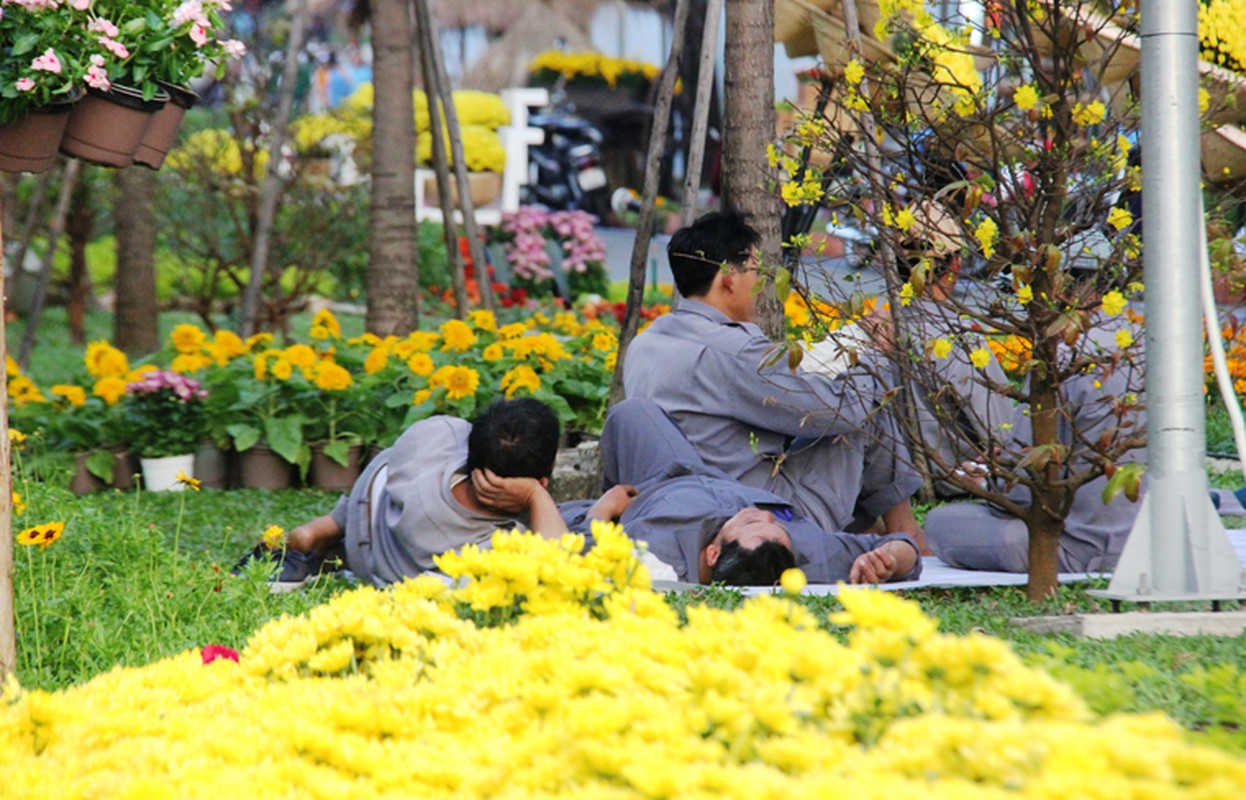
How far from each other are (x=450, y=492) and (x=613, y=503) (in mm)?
461

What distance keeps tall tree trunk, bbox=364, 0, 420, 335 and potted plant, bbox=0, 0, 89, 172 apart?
425 centimetres

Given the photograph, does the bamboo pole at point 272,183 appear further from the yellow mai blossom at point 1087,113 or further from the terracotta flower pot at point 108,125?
the yellow mai blossom at point 1087,113

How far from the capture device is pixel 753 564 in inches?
149

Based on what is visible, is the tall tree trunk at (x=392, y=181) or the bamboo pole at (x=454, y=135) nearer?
the bamboo pole at (x=454, y=135)

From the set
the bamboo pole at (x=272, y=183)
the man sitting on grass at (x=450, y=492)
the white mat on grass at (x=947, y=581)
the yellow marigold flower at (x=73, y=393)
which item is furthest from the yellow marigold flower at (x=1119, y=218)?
the bamboo pole at (x=272, y=183)

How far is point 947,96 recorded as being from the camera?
3809mm

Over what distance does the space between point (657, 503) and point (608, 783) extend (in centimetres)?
246

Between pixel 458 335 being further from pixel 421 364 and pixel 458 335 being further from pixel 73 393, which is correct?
pixel 73 393

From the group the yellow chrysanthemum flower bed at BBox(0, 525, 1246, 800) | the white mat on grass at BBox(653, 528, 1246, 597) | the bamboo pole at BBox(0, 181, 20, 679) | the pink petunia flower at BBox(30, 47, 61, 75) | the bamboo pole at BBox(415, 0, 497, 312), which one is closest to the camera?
the yellow chrysanthemum flower bed at BBox(0, 525, 1246, 800)

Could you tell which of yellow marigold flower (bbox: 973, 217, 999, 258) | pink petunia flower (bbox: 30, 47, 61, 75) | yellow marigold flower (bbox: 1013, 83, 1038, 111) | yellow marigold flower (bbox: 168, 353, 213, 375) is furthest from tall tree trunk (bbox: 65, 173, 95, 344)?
yellow marigold flower (bbox: 1013, 83, 1038, 111)

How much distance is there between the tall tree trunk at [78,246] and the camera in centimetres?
1282

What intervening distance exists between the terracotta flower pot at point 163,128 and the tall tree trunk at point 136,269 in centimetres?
688

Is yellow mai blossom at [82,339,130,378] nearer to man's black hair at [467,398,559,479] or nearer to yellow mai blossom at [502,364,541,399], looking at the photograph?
yellow mai blossom at [502,364,541,399]

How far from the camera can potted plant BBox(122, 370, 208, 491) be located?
6.25 meters
